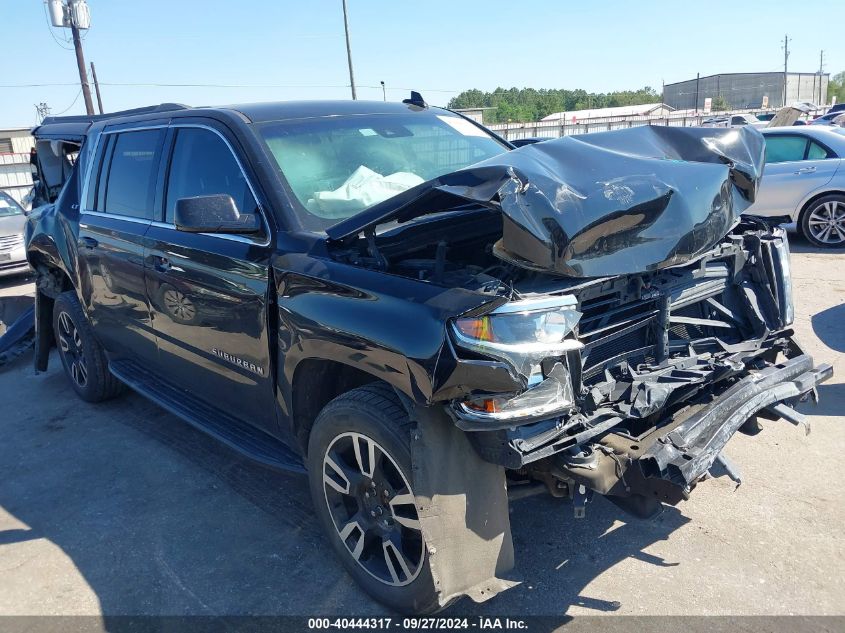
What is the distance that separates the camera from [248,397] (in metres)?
3.50

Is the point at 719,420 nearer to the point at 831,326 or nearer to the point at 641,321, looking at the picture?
the point at 641,321

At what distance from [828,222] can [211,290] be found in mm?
9091

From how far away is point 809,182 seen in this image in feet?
31.3

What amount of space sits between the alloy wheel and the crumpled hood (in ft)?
24.8

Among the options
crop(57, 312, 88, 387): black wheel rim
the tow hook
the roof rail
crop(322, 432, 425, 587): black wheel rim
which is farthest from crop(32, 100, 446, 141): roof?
the tow hook

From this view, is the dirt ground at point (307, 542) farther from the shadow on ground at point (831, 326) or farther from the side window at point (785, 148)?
the side window at point (785, 148)

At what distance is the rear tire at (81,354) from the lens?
5301mm

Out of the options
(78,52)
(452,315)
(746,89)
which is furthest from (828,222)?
(746,89)

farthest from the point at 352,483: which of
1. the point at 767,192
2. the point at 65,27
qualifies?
the point at 65,27

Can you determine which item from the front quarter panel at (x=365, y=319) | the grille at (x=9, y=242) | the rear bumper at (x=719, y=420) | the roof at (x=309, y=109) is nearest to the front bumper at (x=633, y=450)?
the rear bumper at (x=719, y=420)

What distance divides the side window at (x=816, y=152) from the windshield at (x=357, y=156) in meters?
7.46

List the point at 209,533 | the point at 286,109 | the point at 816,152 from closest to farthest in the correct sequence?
the point at 209,533 < the point at 286,109 < the point at 816,152

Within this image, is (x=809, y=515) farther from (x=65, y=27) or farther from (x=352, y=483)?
(x=65, y=27)

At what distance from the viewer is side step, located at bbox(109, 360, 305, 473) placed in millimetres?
3332
